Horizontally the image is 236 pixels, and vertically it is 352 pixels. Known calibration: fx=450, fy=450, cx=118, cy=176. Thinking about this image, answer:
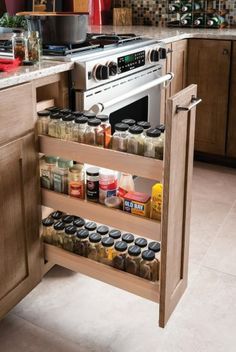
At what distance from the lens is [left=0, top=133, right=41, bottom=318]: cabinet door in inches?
56.7

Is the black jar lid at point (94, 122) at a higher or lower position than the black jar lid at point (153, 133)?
higher

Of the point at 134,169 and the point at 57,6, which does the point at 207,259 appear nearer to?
the point at 134,169

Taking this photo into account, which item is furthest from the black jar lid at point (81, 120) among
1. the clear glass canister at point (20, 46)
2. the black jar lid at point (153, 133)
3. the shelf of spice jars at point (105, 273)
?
the shelf of spice jars at point (105, 273)

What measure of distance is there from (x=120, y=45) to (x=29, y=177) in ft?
2.73

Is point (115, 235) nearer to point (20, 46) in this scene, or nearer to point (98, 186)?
point (98, 186)

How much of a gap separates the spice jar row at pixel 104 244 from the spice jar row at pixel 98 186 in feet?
0.47

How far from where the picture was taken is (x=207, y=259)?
2.00 metres

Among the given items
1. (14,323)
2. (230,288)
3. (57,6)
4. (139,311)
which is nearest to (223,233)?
(230,288)

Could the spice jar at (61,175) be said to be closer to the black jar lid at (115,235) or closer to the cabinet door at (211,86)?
the black jar lid at (115,235)

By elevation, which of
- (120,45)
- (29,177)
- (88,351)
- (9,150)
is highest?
(120,45)

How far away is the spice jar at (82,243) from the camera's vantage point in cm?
158

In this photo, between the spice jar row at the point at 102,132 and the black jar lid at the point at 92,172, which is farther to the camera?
the black jar lid at the point at 92,172

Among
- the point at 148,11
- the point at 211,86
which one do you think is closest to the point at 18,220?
the point at 211,86

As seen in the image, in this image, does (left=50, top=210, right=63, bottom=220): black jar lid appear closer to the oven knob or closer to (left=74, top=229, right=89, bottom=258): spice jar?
(left=74, top=229, right=89, bottom=258): spice jar
